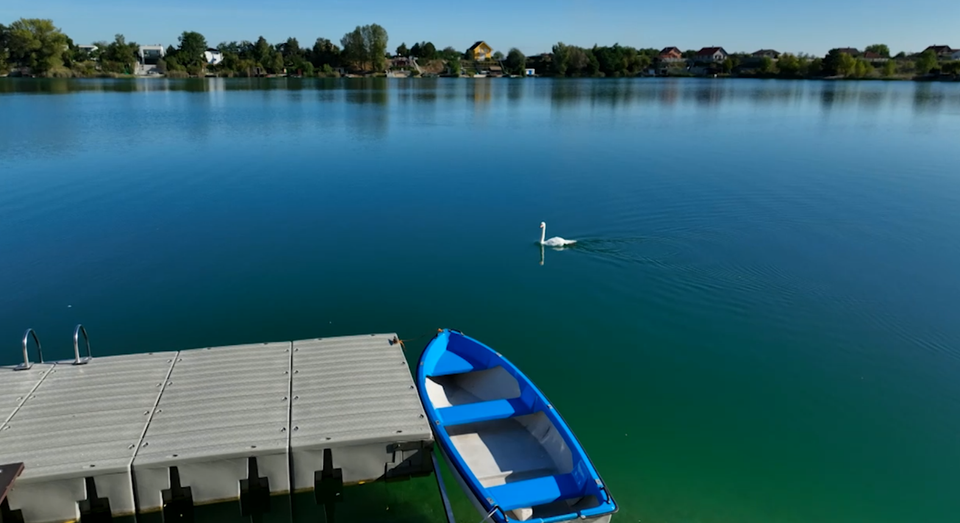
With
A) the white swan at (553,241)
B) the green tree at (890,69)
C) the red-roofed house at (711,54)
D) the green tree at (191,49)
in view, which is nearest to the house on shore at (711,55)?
the red-roofed house at (711,54)

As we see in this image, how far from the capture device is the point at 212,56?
13288cm

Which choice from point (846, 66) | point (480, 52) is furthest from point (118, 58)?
point (846, 66)

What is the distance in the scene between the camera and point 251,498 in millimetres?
7332

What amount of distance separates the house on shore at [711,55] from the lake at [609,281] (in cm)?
12502

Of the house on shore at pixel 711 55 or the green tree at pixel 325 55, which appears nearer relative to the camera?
the green tree at pixel 325 55

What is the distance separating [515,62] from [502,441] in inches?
5502

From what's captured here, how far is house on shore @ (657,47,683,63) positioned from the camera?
476ft

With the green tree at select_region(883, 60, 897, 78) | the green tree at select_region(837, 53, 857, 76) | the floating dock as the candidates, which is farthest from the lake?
the green tree at select_region(883, 60, 897, 78)

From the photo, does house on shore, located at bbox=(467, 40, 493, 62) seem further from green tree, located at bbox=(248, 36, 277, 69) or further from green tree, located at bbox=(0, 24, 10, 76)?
green tree, located at bbox=(0, 24, 10, 76)

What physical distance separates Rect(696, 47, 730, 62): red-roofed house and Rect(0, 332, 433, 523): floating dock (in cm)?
15231

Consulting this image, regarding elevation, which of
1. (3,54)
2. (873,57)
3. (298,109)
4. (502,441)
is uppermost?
(873,57)

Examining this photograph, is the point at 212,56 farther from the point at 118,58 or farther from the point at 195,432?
the point at 195,432

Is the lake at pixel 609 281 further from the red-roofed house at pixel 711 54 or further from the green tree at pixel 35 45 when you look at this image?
the red-roofed house at pixel 711 54

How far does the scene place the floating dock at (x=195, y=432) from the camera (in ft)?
21.5
